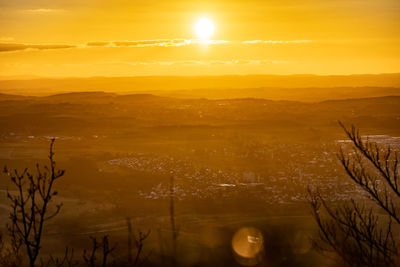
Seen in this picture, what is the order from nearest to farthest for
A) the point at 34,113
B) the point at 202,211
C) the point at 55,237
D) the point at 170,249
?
the point at 170,249
the point at 55,237
the point at 202,211
the point at 34,113

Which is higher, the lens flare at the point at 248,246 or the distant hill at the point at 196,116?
the distant hill at the point at 196,116

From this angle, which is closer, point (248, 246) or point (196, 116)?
point (248, 246)

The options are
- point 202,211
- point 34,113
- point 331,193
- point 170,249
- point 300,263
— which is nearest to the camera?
point 300,263

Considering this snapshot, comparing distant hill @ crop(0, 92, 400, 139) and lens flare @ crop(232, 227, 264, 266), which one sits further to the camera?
distant hill @ crop(0, 92, 400, 139)

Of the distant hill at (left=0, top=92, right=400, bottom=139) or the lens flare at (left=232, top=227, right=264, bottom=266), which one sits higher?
the distant hill at (left=0, top=92, right=400, bottom=139)

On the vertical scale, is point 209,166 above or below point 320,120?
below

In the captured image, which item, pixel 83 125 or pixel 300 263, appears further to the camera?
pixel 83 125

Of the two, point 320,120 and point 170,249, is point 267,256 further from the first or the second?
point 320,120

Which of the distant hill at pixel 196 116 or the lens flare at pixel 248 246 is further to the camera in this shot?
the distant hill at pixel 196 116

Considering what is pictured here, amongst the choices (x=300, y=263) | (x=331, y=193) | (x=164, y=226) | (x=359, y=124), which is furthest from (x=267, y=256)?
(x=359, y=124)

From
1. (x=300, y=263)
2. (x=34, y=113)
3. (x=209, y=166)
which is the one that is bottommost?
(x=300, y=263)
